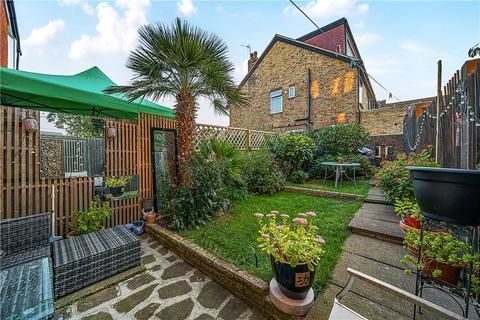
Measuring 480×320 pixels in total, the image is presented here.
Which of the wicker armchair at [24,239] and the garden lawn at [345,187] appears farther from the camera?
the garden lawn at [345,187]

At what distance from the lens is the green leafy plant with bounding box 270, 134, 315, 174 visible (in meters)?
6.61

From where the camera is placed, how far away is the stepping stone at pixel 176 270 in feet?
7.99

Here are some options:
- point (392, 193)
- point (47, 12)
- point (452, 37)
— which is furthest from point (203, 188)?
point (452, 37)

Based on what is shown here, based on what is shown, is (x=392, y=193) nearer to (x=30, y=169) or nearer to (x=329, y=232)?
(x=329, y=232)

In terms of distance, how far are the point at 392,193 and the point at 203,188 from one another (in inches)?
131

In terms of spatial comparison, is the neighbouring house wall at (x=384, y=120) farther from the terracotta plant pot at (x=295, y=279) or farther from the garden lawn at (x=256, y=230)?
the terracotta plant pot at (x=295, y=279)

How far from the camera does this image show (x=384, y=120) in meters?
8.52

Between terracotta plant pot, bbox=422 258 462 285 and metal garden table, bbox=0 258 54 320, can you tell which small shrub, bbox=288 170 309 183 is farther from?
metal garden table, bbox=0 258 54 320

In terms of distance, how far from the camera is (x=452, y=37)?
3.95 m

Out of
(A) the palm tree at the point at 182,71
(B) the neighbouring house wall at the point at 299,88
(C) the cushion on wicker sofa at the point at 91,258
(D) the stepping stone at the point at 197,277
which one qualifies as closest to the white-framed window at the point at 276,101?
(B) the neighbouring house wall at the point at 299,88

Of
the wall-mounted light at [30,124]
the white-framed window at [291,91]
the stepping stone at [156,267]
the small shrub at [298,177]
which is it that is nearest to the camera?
the stepping stone at [156,267]

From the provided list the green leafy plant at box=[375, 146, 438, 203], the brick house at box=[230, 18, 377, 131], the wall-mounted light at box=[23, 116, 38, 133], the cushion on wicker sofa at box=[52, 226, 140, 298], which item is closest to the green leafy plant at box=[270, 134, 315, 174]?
the green leafy plant at box=[375, 146, 438, 203]

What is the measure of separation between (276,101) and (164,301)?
38.4ft

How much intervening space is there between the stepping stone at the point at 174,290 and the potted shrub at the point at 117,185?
85.7 inches
